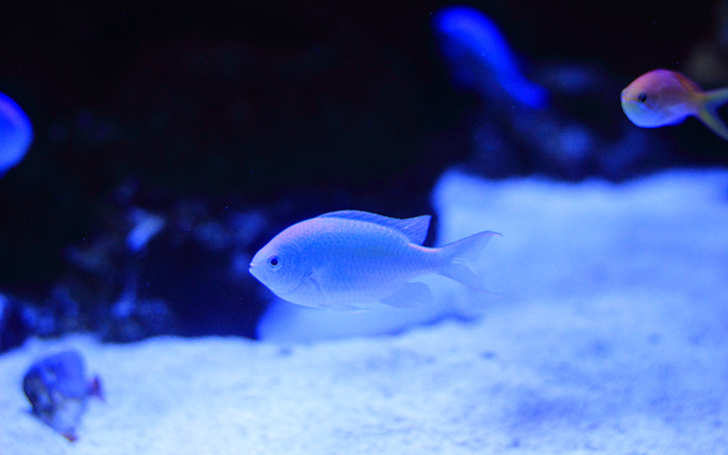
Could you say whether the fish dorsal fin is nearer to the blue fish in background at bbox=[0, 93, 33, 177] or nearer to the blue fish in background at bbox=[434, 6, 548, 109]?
the blue fish in background at bbox=[0, 93, 33, 177]

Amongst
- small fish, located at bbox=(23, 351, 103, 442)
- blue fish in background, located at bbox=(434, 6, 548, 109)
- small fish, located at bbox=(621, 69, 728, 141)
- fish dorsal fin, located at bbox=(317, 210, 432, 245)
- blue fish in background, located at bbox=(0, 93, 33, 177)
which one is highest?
blue fish in background, located at bbox=(434, 6, 548, 109)

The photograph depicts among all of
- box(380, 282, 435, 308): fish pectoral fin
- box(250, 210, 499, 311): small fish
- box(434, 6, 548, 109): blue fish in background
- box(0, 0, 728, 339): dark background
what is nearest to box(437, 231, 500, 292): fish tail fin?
box(250, 210, 499, 311): small fish

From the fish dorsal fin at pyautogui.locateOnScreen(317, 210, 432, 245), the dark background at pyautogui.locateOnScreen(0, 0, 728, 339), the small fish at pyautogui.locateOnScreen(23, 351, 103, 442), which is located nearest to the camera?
the fish dorsal fin at pyautogui.locateOnScreen(317, 210, 432, 245)

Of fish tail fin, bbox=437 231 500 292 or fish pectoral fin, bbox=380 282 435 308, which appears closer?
fish tail fin, bbox=437 231 500 292

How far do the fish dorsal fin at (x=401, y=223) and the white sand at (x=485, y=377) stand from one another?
748 mm

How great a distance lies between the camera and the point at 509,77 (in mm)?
4262

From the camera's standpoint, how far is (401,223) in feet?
5.39

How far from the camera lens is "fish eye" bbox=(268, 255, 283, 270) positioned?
147cm

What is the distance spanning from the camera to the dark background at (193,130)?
305 cm

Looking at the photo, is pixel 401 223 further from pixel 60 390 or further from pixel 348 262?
pixel 60 390

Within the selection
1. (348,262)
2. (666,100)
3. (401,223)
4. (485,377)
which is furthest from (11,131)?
(666,100)

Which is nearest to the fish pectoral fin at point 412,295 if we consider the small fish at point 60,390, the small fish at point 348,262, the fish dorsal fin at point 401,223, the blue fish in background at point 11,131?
the small fish at point 348,262

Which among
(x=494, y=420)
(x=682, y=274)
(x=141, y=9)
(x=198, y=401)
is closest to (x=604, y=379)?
(x=494, y=420)

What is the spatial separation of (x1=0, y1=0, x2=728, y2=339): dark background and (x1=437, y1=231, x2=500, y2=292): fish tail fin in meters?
1.71
